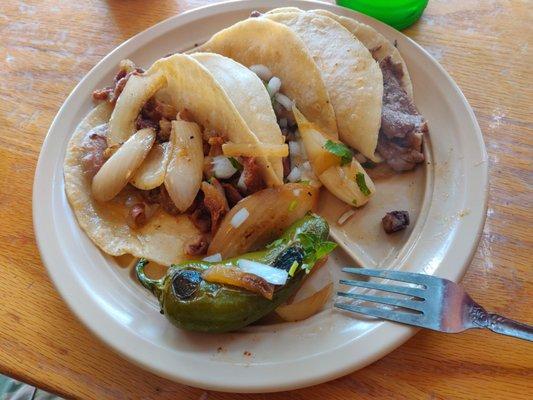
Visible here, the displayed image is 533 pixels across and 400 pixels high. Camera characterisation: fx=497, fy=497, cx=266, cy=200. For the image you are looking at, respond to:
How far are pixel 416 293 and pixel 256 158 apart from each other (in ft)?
2.09

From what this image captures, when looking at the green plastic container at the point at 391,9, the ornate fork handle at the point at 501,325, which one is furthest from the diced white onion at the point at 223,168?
the green plastic container at the point at 391,9

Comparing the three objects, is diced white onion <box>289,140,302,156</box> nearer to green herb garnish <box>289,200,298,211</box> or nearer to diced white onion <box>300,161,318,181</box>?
diced white onion <box>300,161,318,181</box>

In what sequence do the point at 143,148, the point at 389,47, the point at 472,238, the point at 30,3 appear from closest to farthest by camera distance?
the point at 472,238 < the point at 143,148 < the point at 389,47 < the point at 30,3

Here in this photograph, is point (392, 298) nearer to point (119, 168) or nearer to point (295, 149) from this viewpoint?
point (295, 149)

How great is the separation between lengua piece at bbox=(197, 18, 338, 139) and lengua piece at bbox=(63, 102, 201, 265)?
0.59m

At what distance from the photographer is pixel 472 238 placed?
1.42m

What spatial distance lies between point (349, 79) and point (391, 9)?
64 cm

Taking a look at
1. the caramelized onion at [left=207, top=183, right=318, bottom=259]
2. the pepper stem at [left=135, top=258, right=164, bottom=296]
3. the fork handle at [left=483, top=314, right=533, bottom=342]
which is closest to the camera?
the fork handle at [left=483, top=314, right=533, bottom=342]

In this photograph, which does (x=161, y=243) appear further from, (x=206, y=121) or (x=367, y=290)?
(x=367, y=290)

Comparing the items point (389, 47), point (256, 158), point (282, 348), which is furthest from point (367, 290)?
point (389, 47)

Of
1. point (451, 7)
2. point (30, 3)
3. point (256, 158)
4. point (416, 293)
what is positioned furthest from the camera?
point (30, 3)

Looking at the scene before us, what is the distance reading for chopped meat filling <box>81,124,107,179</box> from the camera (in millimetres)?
1749

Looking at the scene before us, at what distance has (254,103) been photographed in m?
1.63

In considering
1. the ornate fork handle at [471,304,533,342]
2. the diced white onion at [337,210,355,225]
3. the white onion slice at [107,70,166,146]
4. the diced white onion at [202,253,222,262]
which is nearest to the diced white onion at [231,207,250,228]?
the diced white onion at [202,253,222,262]
